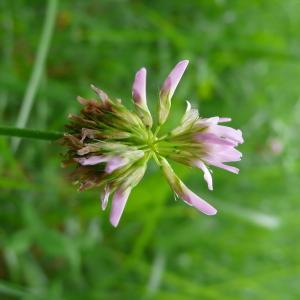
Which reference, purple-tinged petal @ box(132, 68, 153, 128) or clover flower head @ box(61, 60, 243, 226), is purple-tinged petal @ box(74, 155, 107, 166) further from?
purple-tinged petal @ box(132, 68, 153, 128)

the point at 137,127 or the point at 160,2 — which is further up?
the point at 160,2

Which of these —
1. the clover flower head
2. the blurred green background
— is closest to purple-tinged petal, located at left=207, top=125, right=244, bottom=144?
the clover flower head

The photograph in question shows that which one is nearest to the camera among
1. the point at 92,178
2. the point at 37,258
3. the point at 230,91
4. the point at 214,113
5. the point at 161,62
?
the point at 92,178

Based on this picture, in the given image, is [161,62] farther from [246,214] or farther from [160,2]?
[246,214]

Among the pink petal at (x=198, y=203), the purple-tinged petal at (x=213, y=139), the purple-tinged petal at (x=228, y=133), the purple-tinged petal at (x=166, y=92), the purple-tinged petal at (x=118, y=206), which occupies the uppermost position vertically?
the purple-tinged petal at (x=166, y=92)

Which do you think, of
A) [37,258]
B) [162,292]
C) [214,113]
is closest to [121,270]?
[162,292]

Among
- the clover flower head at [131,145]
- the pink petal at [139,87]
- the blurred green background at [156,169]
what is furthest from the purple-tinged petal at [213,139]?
the blurred green background at [156,169]

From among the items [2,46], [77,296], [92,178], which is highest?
[2,46]

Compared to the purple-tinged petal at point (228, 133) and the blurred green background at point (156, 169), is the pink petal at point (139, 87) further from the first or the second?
the blurred green background at point (156, 169)
